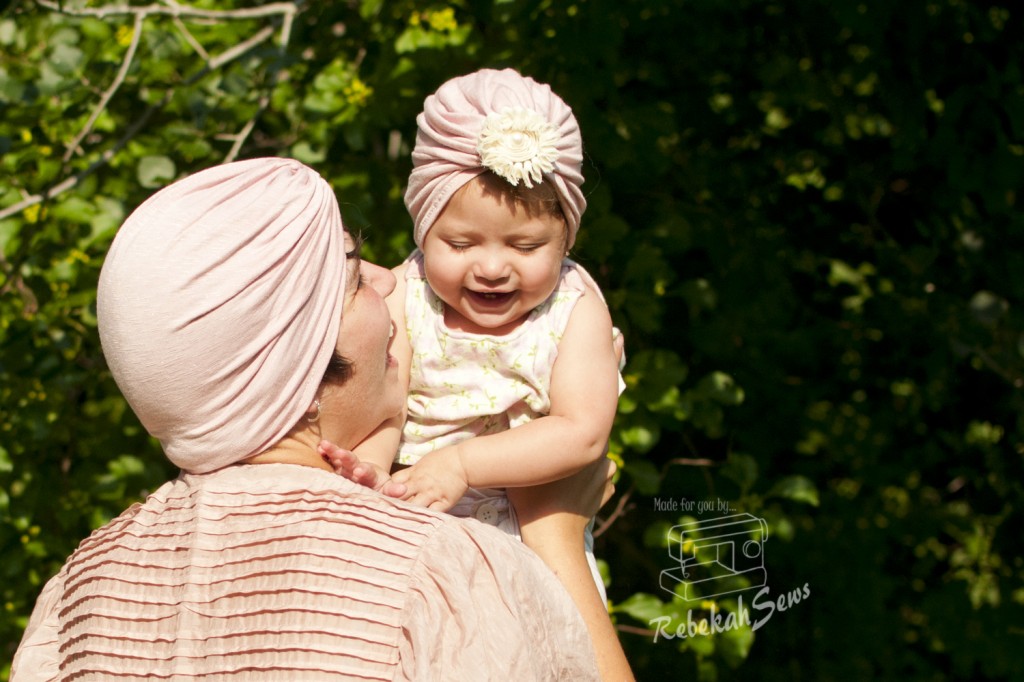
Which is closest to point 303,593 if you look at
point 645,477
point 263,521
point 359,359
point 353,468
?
point 263,521

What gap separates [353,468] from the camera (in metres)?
1.75

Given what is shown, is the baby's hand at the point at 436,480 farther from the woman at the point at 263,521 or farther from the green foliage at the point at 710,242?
the green foliage at the point at 710,242

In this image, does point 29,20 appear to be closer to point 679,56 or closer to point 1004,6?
point 679,56

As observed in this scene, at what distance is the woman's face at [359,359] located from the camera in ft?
5.66

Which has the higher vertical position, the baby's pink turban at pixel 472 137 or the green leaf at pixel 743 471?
the baby's pink turban at pixel 472 137

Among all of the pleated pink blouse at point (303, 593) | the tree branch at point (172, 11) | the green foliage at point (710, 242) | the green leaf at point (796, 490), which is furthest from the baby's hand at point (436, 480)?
the tree branch at point (172, 11)

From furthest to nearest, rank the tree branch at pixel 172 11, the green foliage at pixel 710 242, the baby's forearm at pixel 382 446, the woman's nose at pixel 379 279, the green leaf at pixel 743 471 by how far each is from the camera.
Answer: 1. the green leaf at pixel 743 471
2. the green foliage at pixel 710 242
3. the tree branch at pixel 172 11
4. the baby's forearm at pixel 382 446
5. the woman's nose at pixel 379 279

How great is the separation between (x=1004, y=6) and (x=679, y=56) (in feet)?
2.79

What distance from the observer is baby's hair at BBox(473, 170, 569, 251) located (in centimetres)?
191

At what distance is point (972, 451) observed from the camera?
3383 millimetres

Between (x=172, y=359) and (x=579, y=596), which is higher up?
(x=172, y=359)

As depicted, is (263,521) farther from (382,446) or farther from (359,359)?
(382,446)

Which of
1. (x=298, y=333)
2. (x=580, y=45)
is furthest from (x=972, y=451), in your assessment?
(x=298, y=333)

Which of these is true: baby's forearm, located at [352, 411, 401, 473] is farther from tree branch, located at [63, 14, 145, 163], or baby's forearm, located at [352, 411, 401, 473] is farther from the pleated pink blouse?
tree branch, located at [63, 14, 145, 163]
